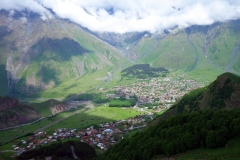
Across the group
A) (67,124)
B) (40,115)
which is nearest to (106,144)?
(67,124)

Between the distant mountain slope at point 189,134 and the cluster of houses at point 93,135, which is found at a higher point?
the distant mountain slope at point 189,134

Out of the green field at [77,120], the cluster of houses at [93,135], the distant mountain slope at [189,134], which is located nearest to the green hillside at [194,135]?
the distant mountain slope at [189,134]

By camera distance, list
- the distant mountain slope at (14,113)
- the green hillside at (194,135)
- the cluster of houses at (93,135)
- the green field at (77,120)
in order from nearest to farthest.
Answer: the green hillside at (194,135) → the cluster of houses at (93,135) → the green field at (77,120) → the distant mountain slope at (14,113)

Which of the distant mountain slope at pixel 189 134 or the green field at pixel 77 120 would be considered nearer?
the distant mountain slope at pixel 189 134

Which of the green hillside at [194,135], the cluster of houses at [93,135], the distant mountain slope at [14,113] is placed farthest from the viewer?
the distant mountain slope at [14,113]

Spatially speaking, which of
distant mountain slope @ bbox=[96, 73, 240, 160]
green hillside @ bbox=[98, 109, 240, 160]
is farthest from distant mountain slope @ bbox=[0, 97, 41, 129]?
green hillside @ bbox=[98, 109, 240, 160]

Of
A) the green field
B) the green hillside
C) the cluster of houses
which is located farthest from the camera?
the green field

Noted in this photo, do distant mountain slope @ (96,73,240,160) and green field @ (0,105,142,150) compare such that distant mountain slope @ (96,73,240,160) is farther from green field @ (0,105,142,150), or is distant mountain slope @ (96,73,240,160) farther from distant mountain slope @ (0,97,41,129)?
distant mountain slope @ (0,97,41,129)

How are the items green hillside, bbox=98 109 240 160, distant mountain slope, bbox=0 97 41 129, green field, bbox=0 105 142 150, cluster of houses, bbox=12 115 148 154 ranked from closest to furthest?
green hillside, bbox=98 109 240 160
cluster of houses, bbox=12 115 148 154
green field, bbox=0 105 142 150
distant mountain slope, bbox=0 97 41 129

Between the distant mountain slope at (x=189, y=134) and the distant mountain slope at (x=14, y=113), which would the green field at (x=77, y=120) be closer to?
the distant mountain slope at (x=14, y=113)
